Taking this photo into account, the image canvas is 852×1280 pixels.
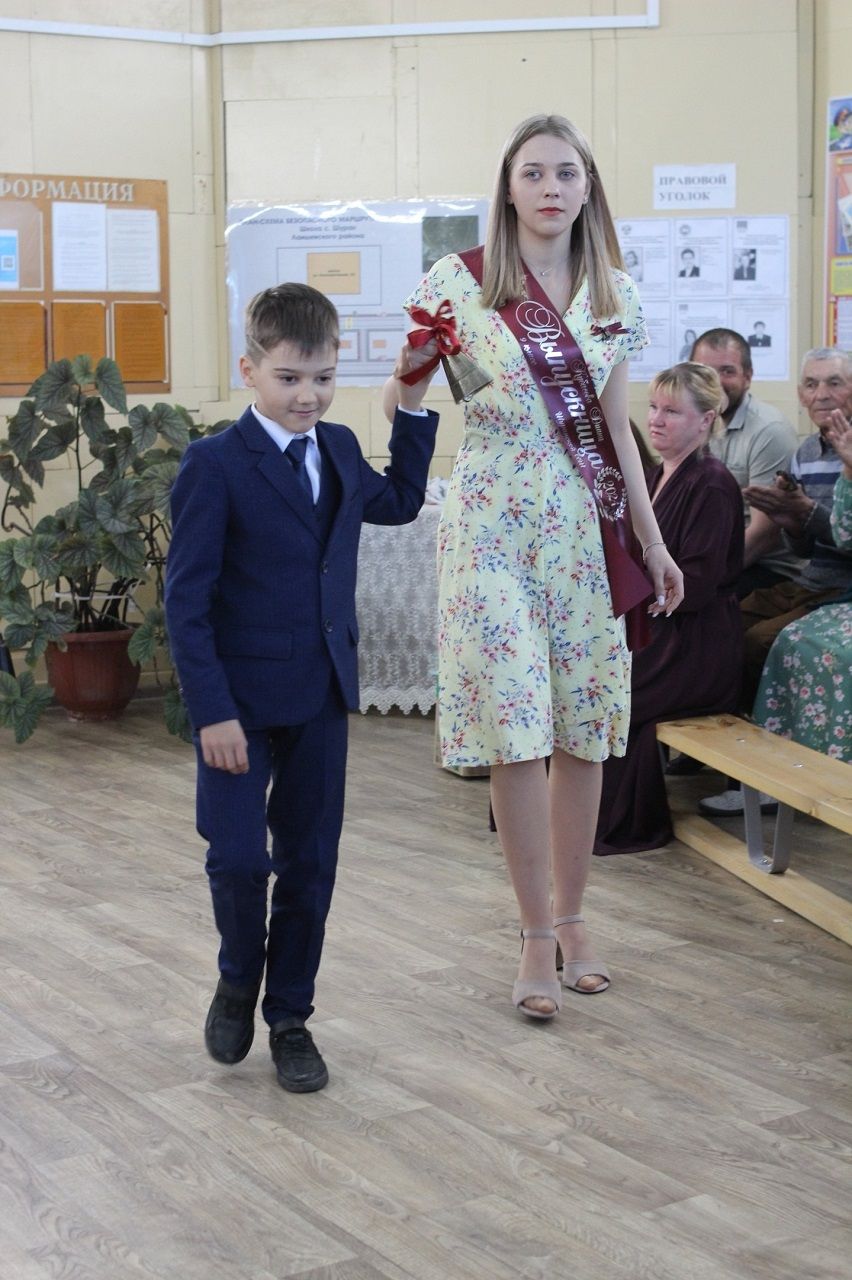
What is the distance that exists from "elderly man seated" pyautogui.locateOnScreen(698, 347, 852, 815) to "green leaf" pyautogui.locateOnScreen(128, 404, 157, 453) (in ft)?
6.68

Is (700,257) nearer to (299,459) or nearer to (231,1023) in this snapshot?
(299,459)

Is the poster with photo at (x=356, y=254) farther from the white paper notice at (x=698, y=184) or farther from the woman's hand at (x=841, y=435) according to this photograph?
the woman's hand at (x=841, y=435)

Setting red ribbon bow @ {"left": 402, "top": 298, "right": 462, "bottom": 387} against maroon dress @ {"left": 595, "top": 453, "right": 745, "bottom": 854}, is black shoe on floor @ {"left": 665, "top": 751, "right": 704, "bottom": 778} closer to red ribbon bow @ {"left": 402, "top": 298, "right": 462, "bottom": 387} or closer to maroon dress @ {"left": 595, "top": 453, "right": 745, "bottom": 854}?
maroon dress @ {"left": 595, "top": 453, "right": 745, "bottom": 854}

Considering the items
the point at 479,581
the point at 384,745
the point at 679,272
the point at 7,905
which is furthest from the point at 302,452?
the point at 679,272

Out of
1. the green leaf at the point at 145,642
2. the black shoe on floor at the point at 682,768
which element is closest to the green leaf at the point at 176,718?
the green leaf at the point at 145,642

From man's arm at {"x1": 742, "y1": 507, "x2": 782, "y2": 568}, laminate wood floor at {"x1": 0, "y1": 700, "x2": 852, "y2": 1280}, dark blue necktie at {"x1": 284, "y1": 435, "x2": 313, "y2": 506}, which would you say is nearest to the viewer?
laminate wood floor at {"x1": 0, "y1": 700, "x2": 852, "y2": 1280}

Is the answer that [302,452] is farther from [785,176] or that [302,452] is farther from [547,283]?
[785,176]

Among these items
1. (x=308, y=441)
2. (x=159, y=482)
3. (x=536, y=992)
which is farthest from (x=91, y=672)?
(x=308, y=441)

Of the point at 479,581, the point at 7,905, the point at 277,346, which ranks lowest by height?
the point at 7,905

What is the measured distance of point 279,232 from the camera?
5.88 metres

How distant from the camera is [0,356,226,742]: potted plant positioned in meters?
5.22

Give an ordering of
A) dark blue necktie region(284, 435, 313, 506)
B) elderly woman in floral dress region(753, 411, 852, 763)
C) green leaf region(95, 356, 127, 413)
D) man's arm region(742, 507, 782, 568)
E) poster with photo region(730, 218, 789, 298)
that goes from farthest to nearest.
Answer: poster with photo region(730, 218, 789, 298) → green leaf region(95, 356, 127, 413) → man's arm region(742, 507, 782, 568) → elderly woman in floral dress region(753, 411, 852, 763) → dark blue necktie region(284, 435, 313, 506)

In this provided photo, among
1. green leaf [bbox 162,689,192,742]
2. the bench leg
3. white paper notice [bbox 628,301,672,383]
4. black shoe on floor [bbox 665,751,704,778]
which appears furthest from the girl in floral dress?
white paper notice [bbox 628,301,672,383]

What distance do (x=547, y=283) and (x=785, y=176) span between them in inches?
126
